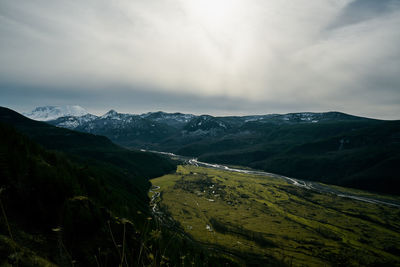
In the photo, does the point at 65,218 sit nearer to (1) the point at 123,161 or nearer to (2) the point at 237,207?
(2) the point at 237,207

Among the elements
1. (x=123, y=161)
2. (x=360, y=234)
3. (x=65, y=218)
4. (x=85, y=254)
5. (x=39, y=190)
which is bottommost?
(x=360, y=234)

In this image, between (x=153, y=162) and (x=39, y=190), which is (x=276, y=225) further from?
(x=153, y=162)

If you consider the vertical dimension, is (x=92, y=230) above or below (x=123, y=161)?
above

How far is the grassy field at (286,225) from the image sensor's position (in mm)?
52719

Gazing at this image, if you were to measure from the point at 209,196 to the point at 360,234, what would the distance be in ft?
203

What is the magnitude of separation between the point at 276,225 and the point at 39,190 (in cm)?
7630

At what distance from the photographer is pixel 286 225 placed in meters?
72.5

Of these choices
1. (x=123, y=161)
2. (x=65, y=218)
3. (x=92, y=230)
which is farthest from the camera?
(x=123, y=161)

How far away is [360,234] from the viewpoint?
68.9 m

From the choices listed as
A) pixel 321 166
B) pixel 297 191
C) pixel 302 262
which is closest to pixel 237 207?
pixel 302 262

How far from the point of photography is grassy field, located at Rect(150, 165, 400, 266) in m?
52.7

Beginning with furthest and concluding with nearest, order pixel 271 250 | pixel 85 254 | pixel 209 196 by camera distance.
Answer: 1. pixel 209 196
2. pixel 271 250
3. pixel 85 254

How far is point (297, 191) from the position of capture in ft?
404

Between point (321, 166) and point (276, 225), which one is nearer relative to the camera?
point (276, 225)
